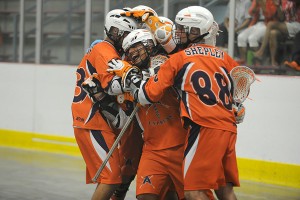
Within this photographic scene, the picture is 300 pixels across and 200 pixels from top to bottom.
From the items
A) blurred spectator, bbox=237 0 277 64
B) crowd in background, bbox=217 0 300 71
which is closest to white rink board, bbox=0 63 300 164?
crowd in background, bbox=217 0 300 71

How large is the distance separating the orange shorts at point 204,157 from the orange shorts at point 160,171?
353 mm

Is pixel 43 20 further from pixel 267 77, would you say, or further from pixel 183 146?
pixel 183 146

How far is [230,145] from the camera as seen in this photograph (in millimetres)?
5242

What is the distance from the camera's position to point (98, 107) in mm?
5844

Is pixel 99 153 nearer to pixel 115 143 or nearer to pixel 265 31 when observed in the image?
pixel 115 143

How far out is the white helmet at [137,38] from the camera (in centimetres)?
554

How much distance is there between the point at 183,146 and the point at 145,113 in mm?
338

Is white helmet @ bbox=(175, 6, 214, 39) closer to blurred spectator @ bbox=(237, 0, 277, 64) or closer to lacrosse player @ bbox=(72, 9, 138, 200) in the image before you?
lacrosse player @ bbox=(72, 9, 138, 200)

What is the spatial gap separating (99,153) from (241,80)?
1.12 m

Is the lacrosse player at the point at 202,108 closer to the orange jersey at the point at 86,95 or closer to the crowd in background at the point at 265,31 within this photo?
the orange jersey at the point at 86,95

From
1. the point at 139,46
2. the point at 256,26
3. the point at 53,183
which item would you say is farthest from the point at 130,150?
the point at 256,26

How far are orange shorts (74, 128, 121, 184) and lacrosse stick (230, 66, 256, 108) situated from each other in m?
0.92

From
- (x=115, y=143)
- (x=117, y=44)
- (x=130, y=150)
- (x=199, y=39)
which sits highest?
(x=199, y=39)

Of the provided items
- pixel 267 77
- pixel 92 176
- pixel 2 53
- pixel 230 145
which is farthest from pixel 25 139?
pixel 230 145
